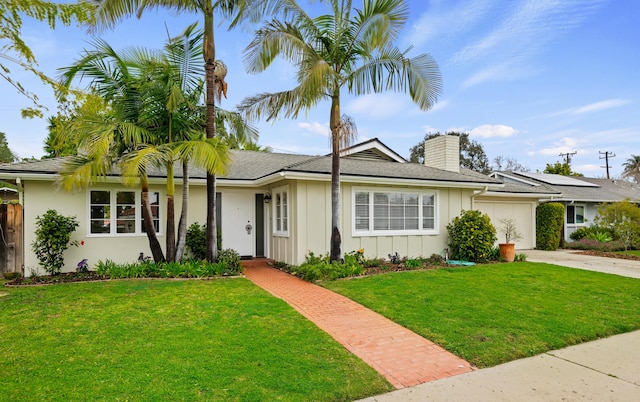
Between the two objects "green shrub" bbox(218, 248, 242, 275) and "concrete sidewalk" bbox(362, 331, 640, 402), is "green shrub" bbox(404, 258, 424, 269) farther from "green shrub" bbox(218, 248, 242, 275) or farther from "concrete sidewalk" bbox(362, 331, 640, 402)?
"concrete sidewalk" bbox(362, 331, 640, 402)

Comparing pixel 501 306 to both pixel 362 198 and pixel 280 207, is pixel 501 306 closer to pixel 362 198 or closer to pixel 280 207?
pixel 362 198

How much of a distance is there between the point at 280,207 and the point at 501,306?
657cm

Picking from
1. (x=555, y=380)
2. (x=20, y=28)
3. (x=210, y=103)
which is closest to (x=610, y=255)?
(x=555, y=380)

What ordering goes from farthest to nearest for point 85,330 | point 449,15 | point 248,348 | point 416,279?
point 449,15
point 416,279
point 85,330
point 248,348

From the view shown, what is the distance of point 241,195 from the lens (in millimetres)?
11680

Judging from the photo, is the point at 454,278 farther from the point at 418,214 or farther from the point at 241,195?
the point at 241,195

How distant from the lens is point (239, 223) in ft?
38.1

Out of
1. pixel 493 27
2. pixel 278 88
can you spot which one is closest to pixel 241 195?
pixel 278 88

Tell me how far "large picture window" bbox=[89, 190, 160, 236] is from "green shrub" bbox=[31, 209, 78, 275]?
76cm

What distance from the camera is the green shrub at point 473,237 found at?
11.3 meters

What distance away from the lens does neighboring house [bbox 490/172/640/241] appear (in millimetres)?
17906

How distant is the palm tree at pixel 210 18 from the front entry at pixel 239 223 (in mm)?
2092

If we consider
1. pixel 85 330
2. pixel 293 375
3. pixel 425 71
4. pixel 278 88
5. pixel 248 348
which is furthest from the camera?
pixel 278 88

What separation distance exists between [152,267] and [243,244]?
133 inches
